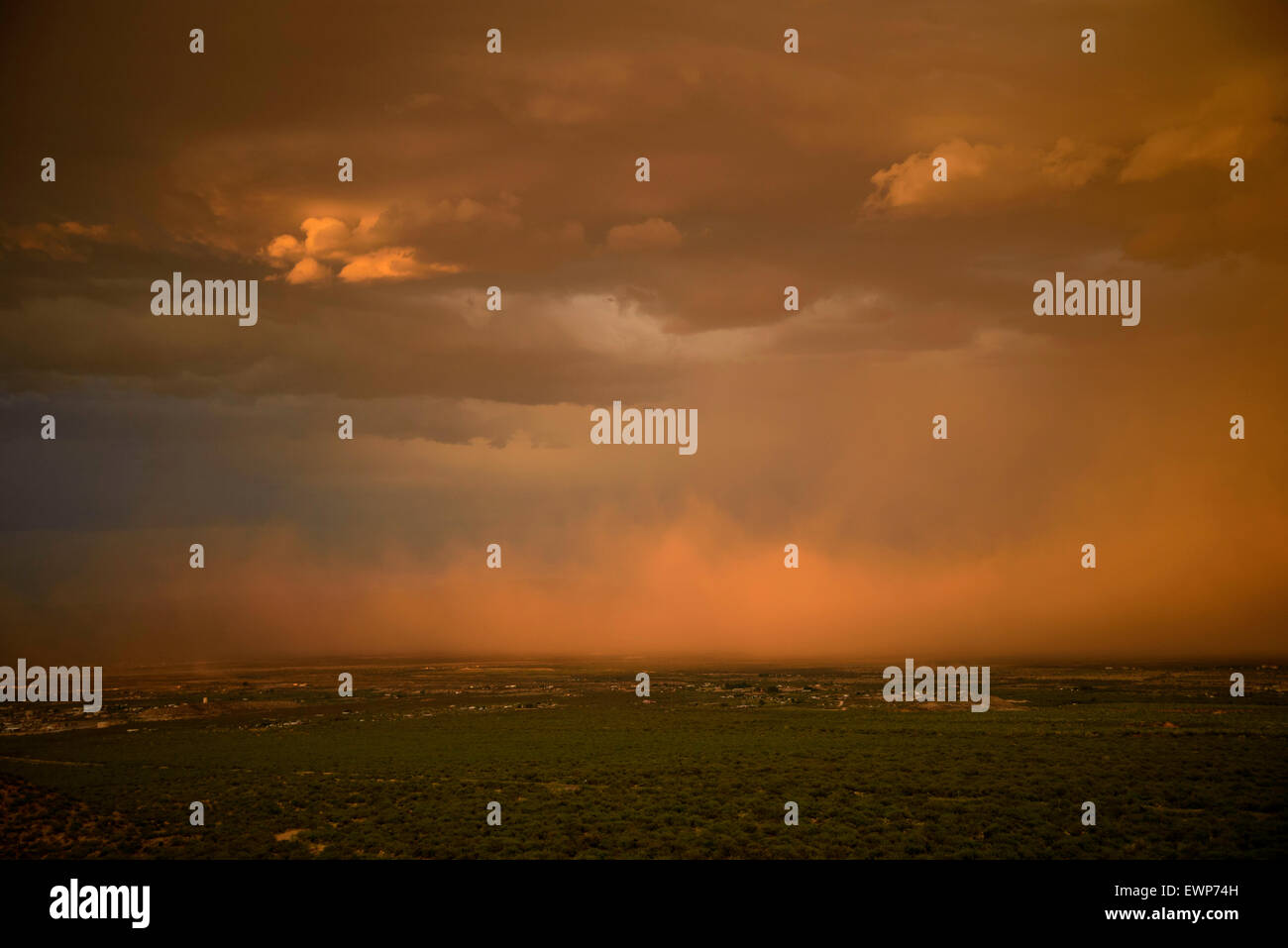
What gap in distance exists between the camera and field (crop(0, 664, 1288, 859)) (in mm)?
31844

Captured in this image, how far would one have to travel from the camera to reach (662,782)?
143 feet

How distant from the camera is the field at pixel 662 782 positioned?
31844 mm

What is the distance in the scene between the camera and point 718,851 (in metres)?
30.2

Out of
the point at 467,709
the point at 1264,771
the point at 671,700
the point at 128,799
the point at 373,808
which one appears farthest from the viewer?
the point at 671,700

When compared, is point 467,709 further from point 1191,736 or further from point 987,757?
point 1191,736
